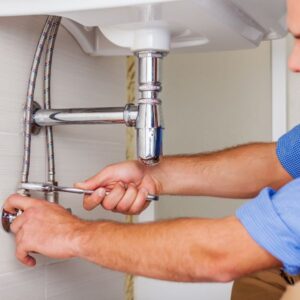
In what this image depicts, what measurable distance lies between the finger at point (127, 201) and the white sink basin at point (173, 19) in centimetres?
25

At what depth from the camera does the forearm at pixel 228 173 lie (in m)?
1.22

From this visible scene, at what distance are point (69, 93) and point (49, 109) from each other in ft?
0.47

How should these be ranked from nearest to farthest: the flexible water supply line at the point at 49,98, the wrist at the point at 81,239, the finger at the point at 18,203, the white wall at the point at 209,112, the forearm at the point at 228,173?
the wrist at the point at 81,239 < the finger at the point at 18,203 < the flexible water supply line at the point at 49,98 < the forearm at the point at 228,173 < the white wall at the point at 209,112

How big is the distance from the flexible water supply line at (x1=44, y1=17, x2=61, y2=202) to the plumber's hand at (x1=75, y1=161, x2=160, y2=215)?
0.19ft

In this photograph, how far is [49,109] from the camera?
107 centimetres

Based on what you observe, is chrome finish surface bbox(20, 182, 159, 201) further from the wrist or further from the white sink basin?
the white sink basin

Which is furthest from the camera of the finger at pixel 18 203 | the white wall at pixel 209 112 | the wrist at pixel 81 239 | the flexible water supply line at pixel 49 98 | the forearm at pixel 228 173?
the white wall at pixel 209 112

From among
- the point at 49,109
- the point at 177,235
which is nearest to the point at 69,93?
the point at 49,109

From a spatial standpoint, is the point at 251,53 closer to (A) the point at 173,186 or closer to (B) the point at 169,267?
(A) the point at 173,186

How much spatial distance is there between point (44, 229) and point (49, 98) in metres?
0.30

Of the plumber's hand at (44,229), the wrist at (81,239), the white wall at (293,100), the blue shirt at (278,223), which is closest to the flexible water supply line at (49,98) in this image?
the plumber's hand at (44,229)

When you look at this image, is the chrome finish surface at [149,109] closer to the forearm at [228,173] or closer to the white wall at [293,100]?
the forearm at [228,173]

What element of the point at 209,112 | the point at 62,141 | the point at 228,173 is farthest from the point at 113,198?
the point at 209,112

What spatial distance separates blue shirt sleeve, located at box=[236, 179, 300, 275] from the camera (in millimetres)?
728
